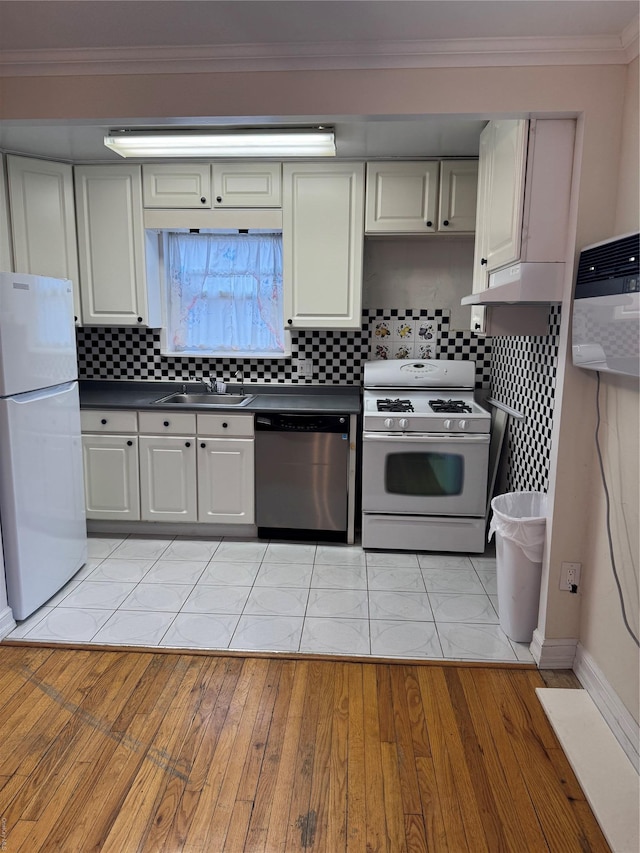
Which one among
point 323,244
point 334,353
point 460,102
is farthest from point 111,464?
point 460,102

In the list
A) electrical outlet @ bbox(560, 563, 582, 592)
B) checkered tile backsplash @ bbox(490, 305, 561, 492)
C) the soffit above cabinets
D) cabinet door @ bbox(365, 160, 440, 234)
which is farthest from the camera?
cabinet door @ bbox(365, 160, 440, 234)

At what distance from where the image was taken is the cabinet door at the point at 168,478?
3.50m

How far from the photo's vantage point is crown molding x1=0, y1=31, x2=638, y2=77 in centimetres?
196

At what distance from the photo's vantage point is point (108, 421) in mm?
3516

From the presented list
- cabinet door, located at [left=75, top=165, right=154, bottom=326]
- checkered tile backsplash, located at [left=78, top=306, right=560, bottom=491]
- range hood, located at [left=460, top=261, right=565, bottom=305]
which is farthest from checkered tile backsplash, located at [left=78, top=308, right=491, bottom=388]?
range hood, located at [left=460, top=261, right=565, bottom=305]

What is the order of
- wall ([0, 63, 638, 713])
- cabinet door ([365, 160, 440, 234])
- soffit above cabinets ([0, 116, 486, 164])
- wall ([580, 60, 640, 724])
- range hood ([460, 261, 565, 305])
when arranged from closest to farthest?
1. wall ([580, 60, 640, 724])
2. wall ([0, 63, 638, 713])
3. range hood ([460, 261, 565, 305])
4. soffit above cabinets ([0, 116, 486, 164])
5. cabinet door ([365, 160, 440, 234])

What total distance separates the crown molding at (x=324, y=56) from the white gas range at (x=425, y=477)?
174cm

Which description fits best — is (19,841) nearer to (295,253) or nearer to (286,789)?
(286,789)

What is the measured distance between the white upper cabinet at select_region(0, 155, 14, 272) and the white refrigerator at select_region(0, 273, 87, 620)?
87 cm

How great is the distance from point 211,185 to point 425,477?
7.04ft

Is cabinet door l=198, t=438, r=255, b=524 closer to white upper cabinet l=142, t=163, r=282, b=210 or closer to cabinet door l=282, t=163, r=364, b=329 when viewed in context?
cabinet door l=282, t=163, r=364, b=329

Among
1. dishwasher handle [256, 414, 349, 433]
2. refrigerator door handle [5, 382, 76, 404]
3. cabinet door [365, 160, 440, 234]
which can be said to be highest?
cabinet door [365, 160, 440, 234]

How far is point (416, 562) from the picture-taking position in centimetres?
331

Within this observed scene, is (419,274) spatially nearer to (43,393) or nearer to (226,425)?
(226,425)
